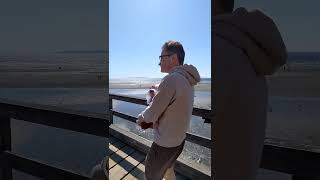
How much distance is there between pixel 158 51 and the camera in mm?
601

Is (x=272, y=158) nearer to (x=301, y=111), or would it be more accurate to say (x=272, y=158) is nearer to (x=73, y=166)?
(x=301, y=111)

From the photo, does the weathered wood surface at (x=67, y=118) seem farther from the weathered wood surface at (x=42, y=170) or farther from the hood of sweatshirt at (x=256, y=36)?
the hood of sweatshirt at (x=256, y=36)

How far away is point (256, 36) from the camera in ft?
1.71

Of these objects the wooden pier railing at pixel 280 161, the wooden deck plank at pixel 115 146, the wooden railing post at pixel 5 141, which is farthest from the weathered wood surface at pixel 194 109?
the wooden railing post at pixel 5 141

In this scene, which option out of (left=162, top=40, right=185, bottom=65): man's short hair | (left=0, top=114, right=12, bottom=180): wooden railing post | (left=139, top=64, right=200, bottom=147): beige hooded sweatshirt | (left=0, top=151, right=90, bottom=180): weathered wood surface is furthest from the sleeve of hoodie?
(left=0, top=114, right=12, bottom=180): wooden railing post

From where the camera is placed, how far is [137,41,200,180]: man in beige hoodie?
628 mm

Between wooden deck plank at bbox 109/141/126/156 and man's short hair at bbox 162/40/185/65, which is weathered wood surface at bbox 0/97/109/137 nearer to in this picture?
wooden deck plank at bbox 109/141/126/156

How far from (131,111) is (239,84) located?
260mm

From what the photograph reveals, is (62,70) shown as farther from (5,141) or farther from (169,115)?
(5,141)

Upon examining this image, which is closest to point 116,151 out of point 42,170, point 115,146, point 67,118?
point 115,146

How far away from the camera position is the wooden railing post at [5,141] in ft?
3.11

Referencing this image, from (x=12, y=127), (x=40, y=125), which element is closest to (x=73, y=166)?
(x=40, y=125)

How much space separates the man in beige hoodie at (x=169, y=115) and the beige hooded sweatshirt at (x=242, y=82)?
8cm

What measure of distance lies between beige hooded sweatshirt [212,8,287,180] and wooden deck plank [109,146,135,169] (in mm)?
212
